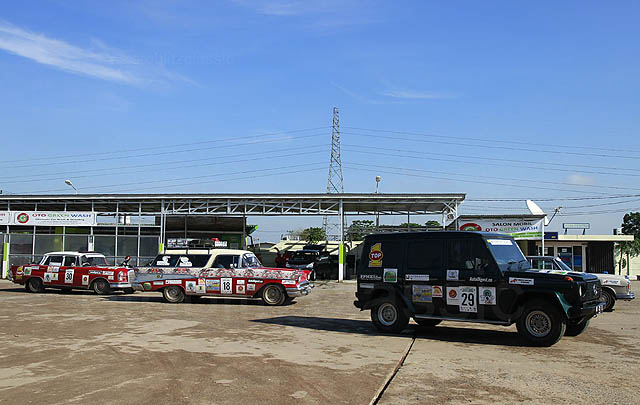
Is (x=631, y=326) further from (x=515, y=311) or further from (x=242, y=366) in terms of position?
(x=242, y=366)

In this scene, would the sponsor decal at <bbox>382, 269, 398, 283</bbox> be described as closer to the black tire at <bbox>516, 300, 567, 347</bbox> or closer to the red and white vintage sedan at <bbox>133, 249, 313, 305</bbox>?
the black tire at <bbox>516, 300, 567, 347</bbox>

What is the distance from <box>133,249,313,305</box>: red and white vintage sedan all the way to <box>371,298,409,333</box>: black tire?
611 centimetres

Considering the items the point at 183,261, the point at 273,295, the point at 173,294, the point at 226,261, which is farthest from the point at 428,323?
the point at 173,294

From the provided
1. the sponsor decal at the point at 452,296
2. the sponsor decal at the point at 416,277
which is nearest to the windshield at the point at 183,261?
the sponsor decal at the point at 416,277

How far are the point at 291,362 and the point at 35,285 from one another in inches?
706

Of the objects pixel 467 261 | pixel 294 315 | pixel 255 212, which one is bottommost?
pixel 294 315

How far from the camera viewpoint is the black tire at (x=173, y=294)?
19.4 m

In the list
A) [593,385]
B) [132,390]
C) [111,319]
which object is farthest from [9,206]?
[593,385]

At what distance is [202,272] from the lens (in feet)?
62.7

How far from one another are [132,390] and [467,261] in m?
7.05

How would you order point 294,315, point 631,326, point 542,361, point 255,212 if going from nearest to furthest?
1. point 542,361
2. point 631,326
3. point 294,315
4. point 255,212

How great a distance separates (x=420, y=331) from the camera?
12.7m

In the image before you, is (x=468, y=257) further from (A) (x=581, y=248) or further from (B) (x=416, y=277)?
(A) (x=581, y=248)

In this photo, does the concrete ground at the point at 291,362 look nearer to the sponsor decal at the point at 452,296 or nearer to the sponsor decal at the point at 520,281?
the sponsor decal at the point at 452,296
